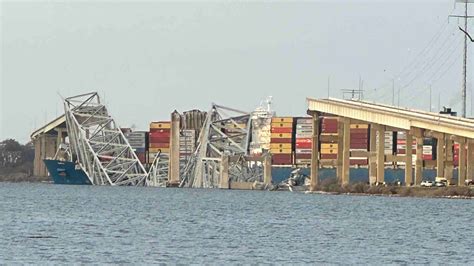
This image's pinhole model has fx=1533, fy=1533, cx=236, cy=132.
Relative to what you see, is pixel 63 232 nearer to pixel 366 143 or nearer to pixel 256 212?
pixel 256 212

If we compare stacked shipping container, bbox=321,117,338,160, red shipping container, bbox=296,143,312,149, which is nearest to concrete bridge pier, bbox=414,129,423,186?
stacked shipping container, bbox=321,117,338,160

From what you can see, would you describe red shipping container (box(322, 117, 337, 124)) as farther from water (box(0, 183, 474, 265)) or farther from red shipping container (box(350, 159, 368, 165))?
water (box(0, 183, 474, 265))

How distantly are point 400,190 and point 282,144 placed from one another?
53163mm

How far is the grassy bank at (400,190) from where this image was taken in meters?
122

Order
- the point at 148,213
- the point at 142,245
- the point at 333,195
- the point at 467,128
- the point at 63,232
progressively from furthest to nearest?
the point at 333,195
the point at 467,128
the point at 148,213
the point at 63,232
the point at 142,245

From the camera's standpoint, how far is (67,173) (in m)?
186

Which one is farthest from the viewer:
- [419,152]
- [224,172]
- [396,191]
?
[224,172]

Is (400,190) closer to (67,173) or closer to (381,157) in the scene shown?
(381,157)

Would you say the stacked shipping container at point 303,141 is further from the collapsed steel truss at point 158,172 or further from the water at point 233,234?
the water at point 233,234

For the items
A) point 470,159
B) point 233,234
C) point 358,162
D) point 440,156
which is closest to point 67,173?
point 358,162

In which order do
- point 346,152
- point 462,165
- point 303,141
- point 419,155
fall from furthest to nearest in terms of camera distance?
point 303,141
point 346,152
point 419,155
point 462,165

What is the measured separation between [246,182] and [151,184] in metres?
11.6

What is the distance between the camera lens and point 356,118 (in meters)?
138

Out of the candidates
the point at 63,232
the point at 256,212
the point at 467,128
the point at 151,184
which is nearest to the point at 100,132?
the point at 151,184
